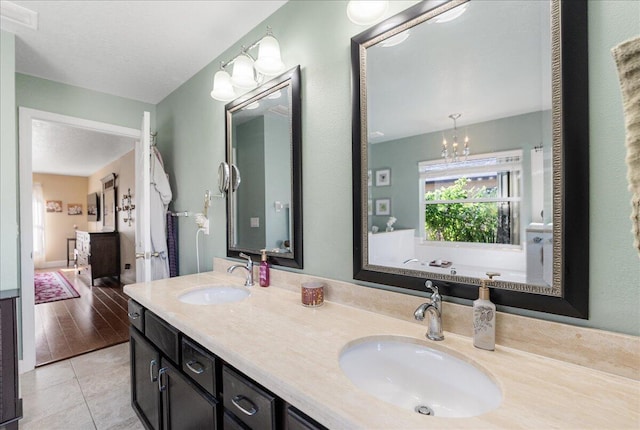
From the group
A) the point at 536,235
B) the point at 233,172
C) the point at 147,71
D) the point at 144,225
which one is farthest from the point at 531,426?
the point at 147,71

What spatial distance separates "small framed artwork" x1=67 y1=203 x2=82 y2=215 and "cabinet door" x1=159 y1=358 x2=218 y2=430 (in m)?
8.98

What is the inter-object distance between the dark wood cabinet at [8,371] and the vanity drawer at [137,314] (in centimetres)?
71

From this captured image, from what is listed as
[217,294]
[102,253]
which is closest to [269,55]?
[217,294]

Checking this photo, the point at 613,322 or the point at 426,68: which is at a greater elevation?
the point at 426,68

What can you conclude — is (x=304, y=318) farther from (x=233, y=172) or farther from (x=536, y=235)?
(x=233, y=172)

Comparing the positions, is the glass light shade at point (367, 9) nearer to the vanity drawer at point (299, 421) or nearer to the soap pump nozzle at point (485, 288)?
the soap pump nozzle at point (485, 288)

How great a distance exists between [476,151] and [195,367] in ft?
4.12

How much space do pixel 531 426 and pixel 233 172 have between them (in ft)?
6.01

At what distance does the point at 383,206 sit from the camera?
3.86ft

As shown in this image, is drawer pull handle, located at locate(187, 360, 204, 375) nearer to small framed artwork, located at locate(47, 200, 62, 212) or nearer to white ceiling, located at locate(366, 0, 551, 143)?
white ceiling, located at locate(366, 0, 551, 143)

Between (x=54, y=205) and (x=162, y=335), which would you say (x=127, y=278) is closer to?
(x=54, y=205)

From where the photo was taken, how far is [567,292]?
754 mm

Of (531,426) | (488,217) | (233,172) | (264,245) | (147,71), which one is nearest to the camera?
(531,426)

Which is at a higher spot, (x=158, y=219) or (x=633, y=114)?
(x=633, y=114)
